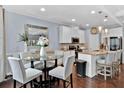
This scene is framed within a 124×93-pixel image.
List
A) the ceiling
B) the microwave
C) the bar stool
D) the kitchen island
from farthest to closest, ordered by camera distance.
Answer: the microwave, the kitchen island, the bar stool, the ceiling

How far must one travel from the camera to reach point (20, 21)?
5199mm

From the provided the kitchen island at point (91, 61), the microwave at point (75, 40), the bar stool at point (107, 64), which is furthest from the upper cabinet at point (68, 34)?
the bar stool at point (107, 64)

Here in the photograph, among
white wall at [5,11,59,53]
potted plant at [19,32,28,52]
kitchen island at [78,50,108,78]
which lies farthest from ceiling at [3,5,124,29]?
kitchen island at [78,50,108,78]

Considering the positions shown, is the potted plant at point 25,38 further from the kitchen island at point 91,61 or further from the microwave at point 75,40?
the microwave at point 75,40

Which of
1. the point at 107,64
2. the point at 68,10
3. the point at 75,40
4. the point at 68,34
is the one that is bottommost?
the point at 107,64

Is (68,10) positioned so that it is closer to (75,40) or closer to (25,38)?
(25,38)

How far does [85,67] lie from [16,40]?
2852 millimetres

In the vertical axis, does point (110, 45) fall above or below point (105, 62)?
above

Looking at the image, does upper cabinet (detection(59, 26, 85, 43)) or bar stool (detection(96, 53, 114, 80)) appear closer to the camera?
bar stool (detection(96, 53, 114, 80))

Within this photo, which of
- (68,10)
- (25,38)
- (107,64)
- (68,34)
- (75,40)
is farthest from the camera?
(75,40)

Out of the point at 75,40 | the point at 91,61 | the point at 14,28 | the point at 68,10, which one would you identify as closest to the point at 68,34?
the point at 75,40

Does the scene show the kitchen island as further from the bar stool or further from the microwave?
the microwave
